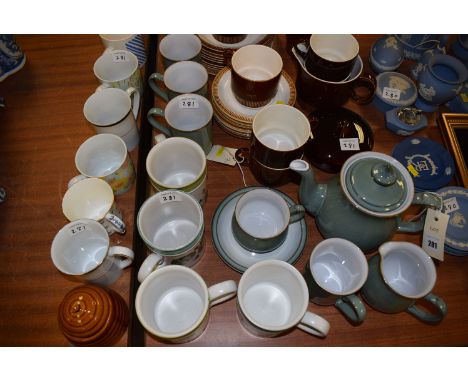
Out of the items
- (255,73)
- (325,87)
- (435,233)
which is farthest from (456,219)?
(255,73)

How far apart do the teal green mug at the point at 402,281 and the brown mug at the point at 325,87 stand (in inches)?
19.9

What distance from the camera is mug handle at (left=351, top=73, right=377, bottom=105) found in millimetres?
1134

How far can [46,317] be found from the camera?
0.92 metres

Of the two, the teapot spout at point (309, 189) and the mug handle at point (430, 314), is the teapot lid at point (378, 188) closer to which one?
the teapot spout at point (309, 189)

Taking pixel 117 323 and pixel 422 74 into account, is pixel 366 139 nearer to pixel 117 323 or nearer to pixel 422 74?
pixel 422 74

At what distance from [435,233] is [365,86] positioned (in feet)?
1.86

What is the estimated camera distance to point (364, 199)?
32.3 inches

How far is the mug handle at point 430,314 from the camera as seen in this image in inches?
31.4

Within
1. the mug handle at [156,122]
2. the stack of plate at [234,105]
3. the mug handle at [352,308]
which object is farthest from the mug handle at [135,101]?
the mug handle at [352,308]

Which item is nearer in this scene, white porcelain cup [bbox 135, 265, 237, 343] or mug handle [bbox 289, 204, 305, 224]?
white porcelain cup [bbox 135, 265, 237, 343]

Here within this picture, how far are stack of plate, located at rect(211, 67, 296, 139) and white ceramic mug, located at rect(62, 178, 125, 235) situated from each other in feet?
1.38

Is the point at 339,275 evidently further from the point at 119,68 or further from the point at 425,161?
the point at 119,68

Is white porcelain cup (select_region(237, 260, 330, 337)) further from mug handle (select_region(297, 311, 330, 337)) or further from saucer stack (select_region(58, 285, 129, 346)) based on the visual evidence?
saucer stack (select_region(58, 285, 129, 346))

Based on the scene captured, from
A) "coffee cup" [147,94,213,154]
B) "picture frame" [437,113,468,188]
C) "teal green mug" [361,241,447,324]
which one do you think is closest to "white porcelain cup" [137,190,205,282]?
Result: "coffee cup" [147,94,213,154]
